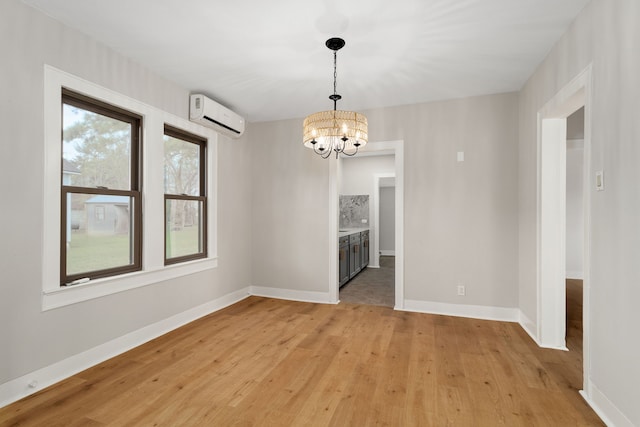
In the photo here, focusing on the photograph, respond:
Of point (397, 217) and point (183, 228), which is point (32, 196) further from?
point (397, 217)

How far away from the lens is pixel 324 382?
8.02ft

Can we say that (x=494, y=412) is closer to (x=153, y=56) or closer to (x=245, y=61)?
(x=245, y=61)

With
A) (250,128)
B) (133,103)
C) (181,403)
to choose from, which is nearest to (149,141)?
(133,103)

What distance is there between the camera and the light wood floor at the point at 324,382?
6.62ft

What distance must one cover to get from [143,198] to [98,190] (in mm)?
425

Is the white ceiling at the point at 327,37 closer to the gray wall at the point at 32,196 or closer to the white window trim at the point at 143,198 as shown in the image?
the gray wall at the point at 32,196

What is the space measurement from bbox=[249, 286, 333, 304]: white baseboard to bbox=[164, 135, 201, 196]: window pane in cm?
179

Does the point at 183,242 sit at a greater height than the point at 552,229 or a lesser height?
lesser

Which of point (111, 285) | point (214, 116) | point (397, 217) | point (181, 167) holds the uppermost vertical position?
point (214, 116)

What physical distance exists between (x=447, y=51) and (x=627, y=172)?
5.65ft

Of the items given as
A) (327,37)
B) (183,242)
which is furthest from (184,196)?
(327,37)

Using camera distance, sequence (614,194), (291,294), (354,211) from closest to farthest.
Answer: (614,194), (291,294), (354,211)

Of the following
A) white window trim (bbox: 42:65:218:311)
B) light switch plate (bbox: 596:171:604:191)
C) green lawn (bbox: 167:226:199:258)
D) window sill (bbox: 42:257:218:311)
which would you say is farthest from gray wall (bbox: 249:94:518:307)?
light switch plate (bbox: 596:171:604:191)

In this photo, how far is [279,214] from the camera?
4.93m
